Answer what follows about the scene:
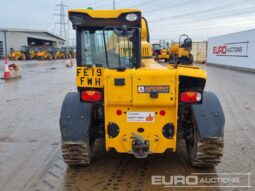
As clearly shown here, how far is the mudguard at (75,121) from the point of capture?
169 inches

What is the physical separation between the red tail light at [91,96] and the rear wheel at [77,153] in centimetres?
61

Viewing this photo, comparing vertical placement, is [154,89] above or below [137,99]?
above

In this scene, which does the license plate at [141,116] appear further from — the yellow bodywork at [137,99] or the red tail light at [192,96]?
the red tail light at [192,96]

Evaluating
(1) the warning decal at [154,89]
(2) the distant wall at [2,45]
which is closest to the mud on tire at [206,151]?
(1) the warning decal at [154,89]

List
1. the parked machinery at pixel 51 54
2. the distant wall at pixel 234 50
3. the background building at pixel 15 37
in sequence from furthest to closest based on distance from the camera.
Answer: the background building at pixel 15 37 < the parked machinery at pixel 51 54 < the distant wall at pixel 234 50

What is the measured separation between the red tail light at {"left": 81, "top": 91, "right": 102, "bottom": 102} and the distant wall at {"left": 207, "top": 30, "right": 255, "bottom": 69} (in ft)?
66.8

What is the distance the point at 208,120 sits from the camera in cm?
427

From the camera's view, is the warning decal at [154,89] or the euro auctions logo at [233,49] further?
the euro auctions logo at [233,49]

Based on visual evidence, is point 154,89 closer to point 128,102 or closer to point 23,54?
point 128,102

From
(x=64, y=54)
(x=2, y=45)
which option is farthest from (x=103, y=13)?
(x=2, y=45)

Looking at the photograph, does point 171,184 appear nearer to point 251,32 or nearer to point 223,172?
point 223,172

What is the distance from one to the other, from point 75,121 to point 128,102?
0.89m

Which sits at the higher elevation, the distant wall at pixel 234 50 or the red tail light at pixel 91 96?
the distant wall at pixel 234 50

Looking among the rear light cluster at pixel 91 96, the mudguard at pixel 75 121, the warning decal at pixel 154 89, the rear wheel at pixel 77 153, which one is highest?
the warning decal at pixel 154 89
